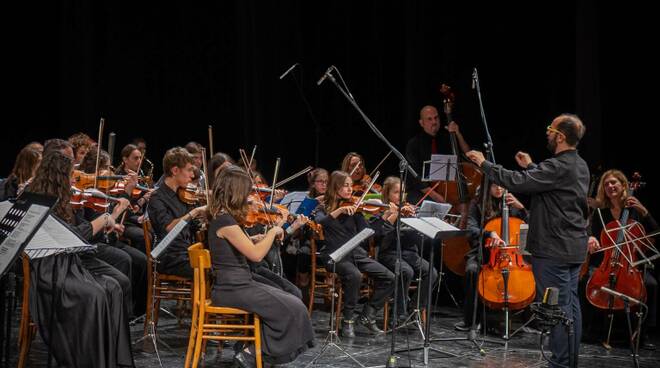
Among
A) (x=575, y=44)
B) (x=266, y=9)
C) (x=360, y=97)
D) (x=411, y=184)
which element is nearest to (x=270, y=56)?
(x=266, y=9)

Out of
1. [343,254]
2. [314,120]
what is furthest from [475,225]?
[314,120]

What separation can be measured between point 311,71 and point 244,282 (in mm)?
4963

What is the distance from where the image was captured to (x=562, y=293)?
449 cm

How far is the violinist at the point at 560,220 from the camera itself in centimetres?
449

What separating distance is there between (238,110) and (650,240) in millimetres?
4941

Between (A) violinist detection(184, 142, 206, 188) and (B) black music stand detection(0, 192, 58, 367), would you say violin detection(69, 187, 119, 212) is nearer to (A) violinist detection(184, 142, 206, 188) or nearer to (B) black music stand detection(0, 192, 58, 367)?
Result: (A) violinist detection(184, 142, 206, 188)

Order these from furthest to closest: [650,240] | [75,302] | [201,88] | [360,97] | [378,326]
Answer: [201,88], [360,97], [378,326], [650,240], [75,302]

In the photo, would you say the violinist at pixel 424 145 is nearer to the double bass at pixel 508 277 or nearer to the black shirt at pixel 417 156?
the black shirt at pixel 417 156

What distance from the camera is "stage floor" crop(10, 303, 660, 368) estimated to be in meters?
4.96

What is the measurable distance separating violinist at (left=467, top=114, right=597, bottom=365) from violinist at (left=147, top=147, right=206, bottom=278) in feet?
6.78

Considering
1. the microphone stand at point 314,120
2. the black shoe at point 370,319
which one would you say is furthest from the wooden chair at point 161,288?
the microphone stand at point 314,120

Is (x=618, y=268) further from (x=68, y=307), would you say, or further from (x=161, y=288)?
(x=68, y=307)

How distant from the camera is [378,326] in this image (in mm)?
6277

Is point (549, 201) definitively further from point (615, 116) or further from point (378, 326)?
point (615, 116)
